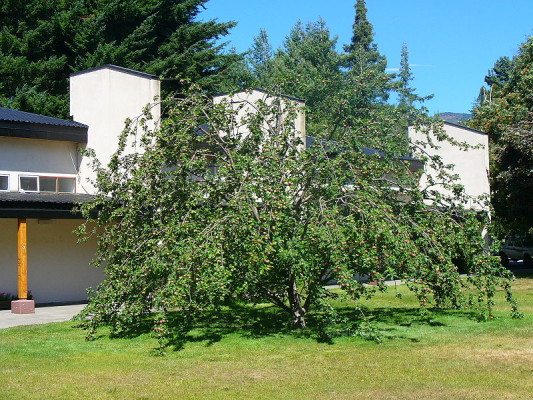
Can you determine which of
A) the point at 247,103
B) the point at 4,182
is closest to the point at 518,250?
the point at 247,103

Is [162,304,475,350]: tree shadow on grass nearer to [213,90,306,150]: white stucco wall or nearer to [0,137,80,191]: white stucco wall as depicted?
[213,90,306,150]: white stucco wall

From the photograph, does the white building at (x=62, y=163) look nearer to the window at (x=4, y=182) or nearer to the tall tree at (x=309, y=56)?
the window at (x=4, y=182)

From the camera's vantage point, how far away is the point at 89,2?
37.0m

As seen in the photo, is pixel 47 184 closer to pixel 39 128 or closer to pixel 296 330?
pixel 39 128

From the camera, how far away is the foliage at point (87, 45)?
3372 centimetres

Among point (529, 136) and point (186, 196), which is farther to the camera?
point (529, 136)

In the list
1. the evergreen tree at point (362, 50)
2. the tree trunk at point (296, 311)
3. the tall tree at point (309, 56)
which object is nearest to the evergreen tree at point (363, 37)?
the evergreen tree at point (362, 50)

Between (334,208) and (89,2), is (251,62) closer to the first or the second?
(89,2)

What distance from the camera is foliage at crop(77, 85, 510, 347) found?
472 inches

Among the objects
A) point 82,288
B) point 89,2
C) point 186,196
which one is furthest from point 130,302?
point 89,2

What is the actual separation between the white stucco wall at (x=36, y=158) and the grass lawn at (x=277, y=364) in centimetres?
708

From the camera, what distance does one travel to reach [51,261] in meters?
22.2

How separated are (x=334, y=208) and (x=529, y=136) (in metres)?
16.6

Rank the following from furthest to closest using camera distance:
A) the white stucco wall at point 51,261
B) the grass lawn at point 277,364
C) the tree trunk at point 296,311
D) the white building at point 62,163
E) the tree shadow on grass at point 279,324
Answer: the white stucco wall at point 51,261 < the white building at point 62,163 < the tree trunk at point 296,311 < the tree shadow on grass at point 279,324 < the grass lawn at point 277,364
